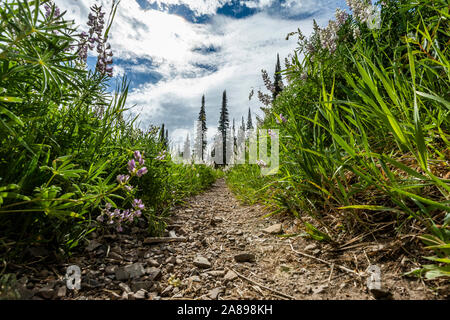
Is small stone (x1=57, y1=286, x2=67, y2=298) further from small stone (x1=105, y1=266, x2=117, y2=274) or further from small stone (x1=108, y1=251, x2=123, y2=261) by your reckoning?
small stone (x1=108, y1=251, x2=123, y2=261)

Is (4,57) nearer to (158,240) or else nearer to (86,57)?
(86,57)

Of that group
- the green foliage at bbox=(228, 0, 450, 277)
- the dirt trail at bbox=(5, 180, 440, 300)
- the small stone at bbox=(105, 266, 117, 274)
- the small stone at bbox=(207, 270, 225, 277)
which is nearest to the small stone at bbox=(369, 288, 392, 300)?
the dirt trail at bbox=(5, 180, 440, 300)

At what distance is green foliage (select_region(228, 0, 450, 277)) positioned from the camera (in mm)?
1249

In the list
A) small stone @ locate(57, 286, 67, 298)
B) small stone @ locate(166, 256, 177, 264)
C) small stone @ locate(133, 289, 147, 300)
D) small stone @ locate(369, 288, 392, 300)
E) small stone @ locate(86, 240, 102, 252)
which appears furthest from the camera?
small stone @ locate(166, 256, 177, 264)

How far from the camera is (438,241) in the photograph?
102 centimetres

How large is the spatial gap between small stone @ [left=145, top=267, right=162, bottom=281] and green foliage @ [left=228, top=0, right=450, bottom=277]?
3.90 ft

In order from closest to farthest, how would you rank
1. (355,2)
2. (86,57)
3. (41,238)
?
(41,238)
(86,57)
(355,2)

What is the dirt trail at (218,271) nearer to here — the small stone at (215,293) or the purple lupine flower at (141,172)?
the small stone at (215,293)

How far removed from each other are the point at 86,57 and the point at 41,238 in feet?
5.25

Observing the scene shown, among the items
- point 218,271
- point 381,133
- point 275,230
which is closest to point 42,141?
point 218,271

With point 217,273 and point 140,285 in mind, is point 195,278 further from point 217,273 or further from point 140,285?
point 140,285

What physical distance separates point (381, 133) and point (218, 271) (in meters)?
1.77
